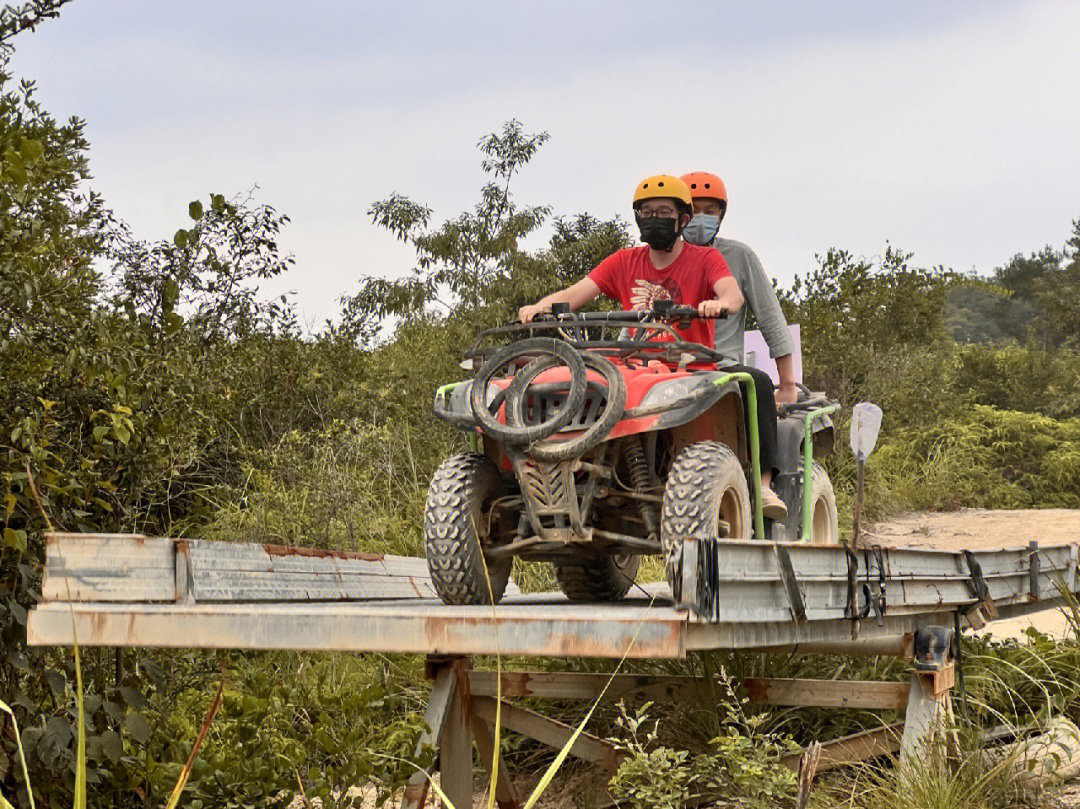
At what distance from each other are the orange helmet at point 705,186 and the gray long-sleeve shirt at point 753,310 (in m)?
0.23

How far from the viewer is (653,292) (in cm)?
530

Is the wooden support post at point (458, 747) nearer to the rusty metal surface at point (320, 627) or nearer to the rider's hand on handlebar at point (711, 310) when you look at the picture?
the rusty metal surface at point (320, 627)

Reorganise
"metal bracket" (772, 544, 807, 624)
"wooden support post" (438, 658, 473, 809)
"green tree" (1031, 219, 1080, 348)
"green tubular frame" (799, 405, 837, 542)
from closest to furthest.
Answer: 1. "metal bracket" (772, 544, 807, 624)
2. "wooden support post" (438, 658, 473, 809)
3. "green tubular frame" (799, 405, 837, 542)
4. "green tree" (1031, 219, 1080, 348)

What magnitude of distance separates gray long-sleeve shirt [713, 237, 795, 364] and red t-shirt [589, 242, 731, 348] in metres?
0.30

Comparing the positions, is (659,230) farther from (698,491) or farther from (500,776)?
(500,776)

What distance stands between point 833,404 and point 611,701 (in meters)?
1.70

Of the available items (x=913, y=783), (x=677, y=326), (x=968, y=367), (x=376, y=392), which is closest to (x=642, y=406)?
(x=677, y=326)

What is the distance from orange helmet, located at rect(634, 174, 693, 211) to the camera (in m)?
5.15

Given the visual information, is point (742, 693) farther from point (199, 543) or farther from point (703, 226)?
point (199, 543)

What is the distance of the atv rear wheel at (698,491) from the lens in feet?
13.6

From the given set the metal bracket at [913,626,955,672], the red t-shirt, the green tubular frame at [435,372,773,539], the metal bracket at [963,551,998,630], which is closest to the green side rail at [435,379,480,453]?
the green tubular frame at [435,372,773,539]

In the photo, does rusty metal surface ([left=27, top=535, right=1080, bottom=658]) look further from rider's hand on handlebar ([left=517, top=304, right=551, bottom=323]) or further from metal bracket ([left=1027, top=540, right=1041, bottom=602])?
metal bracket ([left=1027, top=540, right=1041, bottom=602])

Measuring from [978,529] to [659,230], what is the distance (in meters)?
9.87

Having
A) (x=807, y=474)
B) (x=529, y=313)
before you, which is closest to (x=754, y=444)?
(x=807, y=474)
